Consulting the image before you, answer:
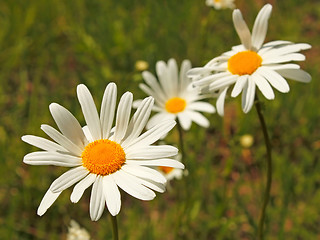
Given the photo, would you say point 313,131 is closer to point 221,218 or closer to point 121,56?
point 221,218

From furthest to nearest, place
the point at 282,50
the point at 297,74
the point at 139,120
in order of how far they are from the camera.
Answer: the point at 282,50 → the point at 297,74 → the point at 139,120

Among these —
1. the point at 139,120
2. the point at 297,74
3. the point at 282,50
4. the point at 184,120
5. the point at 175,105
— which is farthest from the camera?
the point at 175,105

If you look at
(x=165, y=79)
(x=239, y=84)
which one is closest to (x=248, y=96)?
(x=239, y=84)

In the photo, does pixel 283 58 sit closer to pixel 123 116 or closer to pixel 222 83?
pixel 222 83

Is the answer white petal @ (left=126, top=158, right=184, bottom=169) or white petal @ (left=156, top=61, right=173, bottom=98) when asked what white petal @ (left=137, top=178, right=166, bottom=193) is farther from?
white petal @ (left=156, top=61, right=173, bottom=98)

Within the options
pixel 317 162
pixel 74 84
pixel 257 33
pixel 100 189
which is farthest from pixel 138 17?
pixel 100 189

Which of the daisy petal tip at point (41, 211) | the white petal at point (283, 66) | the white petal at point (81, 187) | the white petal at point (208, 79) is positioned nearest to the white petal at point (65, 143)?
the white petal at point (81, 187)

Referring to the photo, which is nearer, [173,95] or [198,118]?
[198,118]
